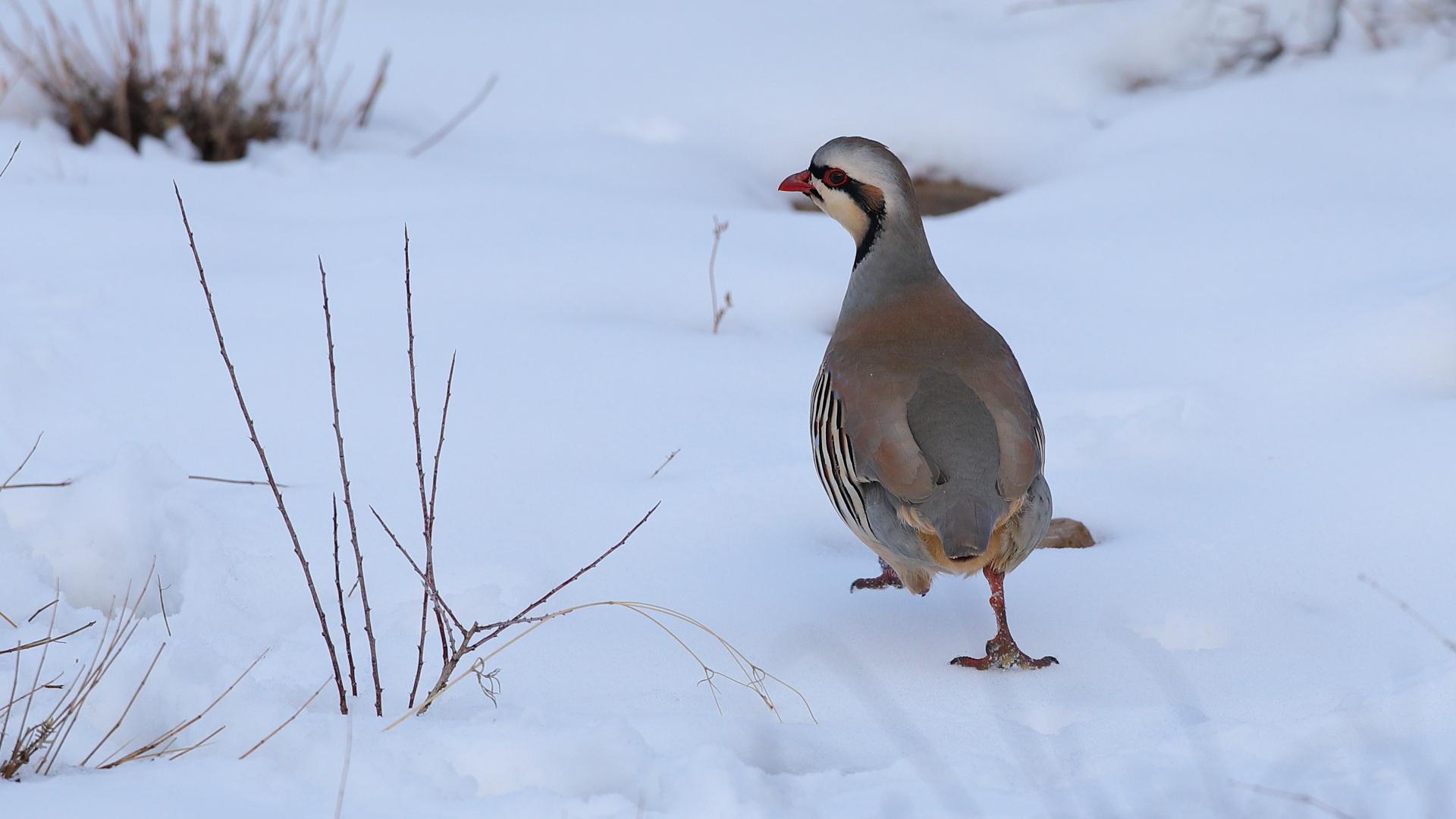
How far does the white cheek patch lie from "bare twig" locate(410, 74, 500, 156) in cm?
274

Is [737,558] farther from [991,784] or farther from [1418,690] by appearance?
[1418,690]

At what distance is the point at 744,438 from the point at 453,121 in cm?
279

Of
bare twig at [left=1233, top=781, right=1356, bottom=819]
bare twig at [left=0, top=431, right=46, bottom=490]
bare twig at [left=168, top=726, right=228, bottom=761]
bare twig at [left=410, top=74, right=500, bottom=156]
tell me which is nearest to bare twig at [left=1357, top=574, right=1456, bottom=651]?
bare twig at [left=1233, top=781, right=1356, bottom=819]

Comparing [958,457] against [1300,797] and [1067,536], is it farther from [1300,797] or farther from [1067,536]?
[1300,797]

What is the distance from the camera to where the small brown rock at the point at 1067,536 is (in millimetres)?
2729

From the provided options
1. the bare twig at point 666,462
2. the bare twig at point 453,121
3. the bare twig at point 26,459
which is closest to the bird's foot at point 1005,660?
the bare twig at point 666,462

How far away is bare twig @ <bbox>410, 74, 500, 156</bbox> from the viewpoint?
5270mm

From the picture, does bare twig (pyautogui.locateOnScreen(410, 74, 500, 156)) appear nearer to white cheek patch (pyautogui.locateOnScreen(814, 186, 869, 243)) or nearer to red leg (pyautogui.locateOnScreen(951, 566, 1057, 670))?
white cheek patch (pyautogui.locateOnScreen(814, 186, 869, 243))

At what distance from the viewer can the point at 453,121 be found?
5.38 meters

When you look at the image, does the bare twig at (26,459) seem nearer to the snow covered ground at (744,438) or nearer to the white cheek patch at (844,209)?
the snow covered ground at (744,438)

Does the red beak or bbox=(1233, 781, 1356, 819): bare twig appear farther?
the red beak

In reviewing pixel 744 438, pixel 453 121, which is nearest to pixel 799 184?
pixel 744 438

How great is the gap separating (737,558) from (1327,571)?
3.63ft

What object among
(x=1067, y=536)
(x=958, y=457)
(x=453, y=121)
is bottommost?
(x=453, y=121)
